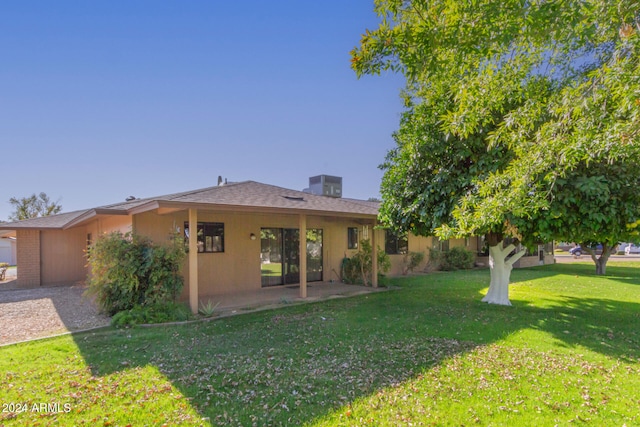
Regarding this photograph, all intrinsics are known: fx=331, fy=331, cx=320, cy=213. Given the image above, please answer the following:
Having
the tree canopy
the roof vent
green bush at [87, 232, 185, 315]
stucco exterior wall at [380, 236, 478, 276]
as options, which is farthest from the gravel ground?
the roof vent

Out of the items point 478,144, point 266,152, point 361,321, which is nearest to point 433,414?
point 361,321

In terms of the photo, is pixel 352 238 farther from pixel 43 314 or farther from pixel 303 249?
pixel 43 314

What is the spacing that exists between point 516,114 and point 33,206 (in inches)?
1641

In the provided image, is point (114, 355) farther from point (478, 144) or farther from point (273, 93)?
point (273, 93)

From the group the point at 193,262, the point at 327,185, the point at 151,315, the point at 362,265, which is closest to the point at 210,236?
the point at 193,262

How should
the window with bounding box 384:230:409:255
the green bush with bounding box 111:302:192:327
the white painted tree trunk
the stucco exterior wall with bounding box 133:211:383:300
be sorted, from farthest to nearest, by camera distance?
the window with bounding box 384:230:409:255 < the stucco exterior wall with bounding box 133:211:383:300 < the white painted tree trunk < the green bush with bounding box 111:302:192:327

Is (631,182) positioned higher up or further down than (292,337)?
higher up

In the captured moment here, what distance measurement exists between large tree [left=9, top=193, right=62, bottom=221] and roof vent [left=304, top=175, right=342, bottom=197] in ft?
99.9

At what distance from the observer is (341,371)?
13.6 ft

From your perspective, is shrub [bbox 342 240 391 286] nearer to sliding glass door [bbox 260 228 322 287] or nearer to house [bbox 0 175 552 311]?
house [bbox 0 175 552 311]

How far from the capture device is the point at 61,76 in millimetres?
10016

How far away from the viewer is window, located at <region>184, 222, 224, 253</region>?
356 inches

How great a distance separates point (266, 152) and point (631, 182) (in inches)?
596

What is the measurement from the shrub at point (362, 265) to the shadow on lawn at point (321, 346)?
2.78 meters
